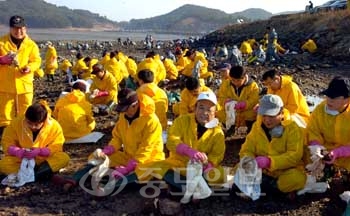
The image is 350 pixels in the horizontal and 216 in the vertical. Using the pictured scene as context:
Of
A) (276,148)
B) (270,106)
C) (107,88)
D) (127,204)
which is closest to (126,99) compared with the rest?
(127,204)

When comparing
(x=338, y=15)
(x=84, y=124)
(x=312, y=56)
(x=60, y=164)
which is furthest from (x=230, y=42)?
(x=60, y=164)

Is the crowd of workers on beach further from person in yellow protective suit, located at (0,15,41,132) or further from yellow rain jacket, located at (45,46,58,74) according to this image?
yellow rain jacket, located at (45,46,58,74)

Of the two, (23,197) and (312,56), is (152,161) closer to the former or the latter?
(23,197)

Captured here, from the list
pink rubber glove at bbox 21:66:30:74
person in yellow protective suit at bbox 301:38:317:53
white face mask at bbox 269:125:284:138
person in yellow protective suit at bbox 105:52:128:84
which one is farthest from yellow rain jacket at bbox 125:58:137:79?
person in yellow protective suit at bbox 301:38:317:53

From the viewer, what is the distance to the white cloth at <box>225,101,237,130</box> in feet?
22.6

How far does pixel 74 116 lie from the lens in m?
7.16

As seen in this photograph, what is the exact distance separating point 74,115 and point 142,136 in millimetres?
2359

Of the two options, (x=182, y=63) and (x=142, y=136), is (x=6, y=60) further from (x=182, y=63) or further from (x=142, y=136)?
(x=182, y=63)

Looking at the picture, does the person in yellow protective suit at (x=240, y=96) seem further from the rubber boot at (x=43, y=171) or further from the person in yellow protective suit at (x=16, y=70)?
Result: the rubber boot at (x=43, y=171)

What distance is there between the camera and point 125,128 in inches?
203

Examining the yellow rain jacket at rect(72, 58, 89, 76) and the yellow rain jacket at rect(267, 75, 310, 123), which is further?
the yellow rain jacket at rect(72, 58, 89, 76)

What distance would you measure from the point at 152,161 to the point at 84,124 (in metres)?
2.60

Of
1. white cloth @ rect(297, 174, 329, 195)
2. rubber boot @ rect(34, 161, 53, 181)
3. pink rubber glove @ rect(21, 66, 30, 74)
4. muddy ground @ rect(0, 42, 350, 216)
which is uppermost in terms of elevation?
pink rubber glove @ rect(21, 66, 30, 74)

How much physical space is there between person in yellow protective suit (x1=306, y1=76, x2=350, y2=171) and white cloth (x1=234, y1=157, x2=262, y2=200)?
621mm
